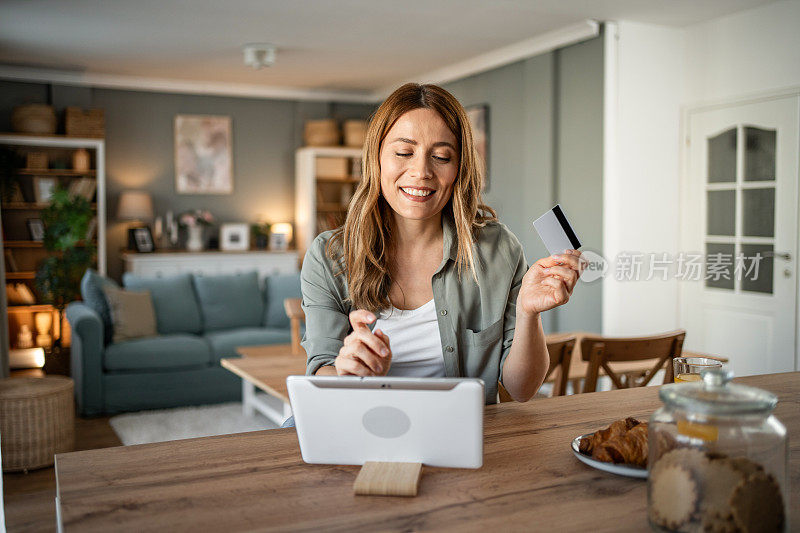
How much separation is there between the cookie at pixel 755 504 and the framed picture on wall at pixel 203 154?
24.7 ft

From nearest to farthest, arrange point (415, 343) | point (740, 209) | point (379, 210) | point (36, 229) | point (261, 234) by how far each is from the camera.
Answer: point (415, 343) → point (379, 210) → point (740, 209) → point (36, 229) → point (261, 234)

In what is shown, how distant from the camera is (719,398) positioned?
87cm

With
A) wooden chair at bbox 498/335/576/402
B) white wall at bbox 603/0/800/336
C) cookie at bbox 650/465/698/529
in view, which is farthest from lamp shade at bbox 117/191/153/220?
cookie at bbox 650/465/698/529

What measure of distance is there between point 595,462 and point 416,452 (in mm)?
280

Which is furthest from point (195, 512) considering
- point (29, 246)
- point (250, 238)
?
point (250, 238)

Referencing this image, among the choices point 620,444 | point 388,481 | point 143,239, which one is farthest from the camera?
point 143,239

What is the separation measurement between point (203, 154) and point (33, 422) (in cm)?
459

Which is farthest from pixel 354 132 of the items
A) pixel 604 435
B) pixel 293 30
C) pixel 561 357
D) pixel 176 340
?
pixel 604 435

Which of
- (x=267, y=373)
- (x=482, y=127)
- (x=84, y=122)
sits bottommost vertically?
(x=267, y=373)

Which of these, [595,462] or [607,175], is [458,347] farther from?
[607,175]

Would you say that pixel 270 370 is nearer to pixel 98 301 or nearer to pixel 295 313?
pixel 295 313

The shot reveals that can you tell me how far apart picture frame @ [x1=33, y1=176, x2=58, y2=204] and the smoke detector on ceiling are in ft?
7.59

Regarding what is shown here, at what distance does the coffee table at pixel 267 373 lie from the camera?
3286 millimetres

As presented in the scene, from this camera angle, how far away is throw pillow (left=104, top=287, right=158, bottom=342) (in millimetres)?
5219
